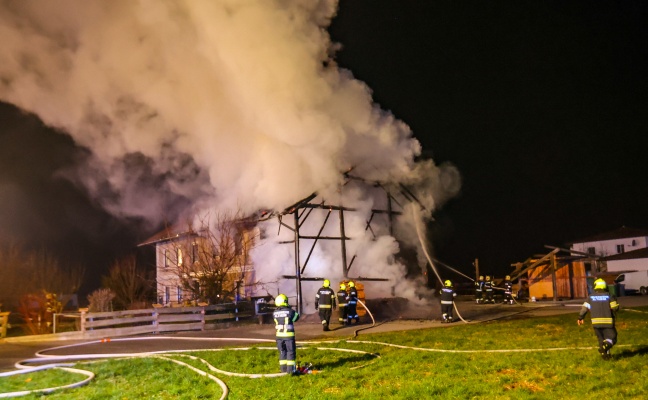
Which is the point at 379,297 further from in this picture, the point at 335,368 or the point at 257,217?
the point at 335,368

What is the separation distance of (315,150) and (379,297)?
719 cm

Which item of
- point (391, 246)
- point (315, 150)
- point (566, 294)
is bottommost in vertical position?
point (566, 294)

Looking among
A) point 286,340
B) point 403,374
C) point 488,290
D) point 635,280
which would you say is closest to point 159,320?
point 286,340

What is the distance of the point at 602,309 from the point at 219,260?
18.4m

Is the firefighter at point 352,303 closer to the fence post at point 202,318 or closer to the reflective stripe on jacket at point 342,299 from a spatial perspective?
the reflective stripe on jacket at point 342,299

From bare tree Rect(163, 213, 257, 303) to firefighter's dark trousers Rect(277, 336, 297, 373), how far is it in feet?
50.7

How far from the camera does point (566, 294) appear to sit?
33.4m

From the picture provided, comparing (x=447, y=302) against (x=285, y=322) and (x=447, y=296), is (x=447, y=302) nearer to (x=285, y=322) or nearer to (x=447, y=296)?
(x=447, y=296)

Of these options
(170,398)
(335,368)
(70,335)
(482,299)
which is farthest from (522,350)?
(482,299)

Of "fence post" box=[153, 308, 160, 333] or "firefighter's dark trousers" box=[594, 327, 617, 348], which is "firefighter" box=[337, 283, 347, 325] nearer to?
"fence post" box=[153, 308, 160, 333]

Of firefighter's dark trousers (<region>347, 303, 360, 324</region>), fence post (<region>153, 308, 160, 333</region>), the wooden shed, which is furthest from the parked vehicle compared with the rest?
fence post (<region>153, 308, 160, 333</region>)

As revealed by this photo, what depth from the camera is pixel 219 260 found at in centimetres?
2542

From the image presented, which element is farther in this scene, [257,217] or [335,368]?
[257,217]

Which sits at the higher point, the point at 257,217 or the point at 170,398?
the point at 257,217
